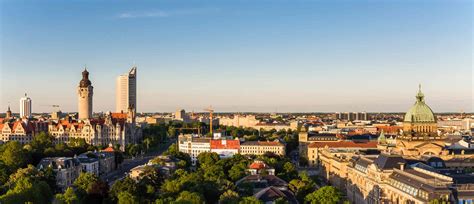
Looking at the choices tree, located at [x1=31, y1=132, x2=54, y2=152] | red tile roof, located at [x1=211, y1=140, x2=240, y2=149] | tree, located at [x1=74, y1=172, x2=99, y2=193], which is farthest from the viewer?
red tile roof, located at [x1=211, y1=140, x2=240, y2=149]

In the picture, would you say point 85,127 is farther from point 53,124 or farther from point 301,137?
point 301,137

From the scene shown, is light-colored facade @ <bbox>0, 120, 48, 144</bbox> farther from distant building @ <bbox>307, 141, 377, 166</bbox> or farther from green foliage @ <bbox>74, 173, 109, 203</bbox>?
green foliage @ <bbox>74, 173, 109, 203</bbox>

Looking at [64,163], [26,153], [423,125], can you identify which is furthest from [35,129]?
[423,125]

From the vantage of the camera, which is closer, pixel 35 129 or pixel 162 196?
pixel 162 196

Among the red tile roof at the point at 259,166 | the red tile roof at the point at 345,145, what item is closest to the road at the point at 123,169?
the red tile roof at the point at 259,166

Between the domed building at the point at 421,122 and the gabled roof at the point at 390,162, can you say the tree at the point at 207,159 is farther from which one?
the gabled roof at the point at 390,162

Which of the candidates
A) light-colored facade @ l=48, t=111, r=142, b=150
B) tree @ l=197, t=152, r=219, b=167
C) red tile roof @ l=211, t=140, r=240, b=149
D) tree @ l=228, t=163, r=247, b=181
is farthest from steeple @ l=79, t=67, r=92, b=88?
tree @ l=228, t=163, r=247, b=181
